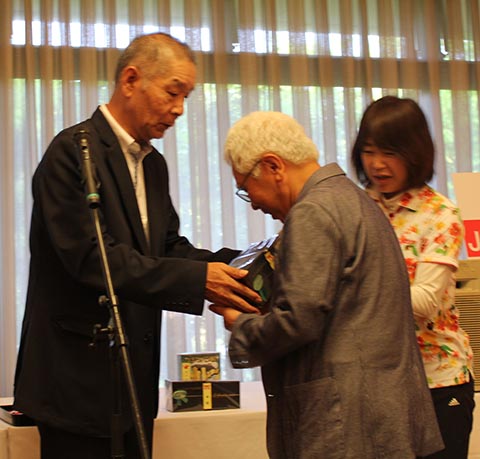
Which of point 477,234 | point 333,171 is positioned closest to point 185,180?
point 477,234

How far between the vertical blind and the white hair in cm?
324

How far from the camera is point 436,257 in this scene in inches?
75.7

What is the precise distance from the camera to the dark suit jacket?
193 centimetres

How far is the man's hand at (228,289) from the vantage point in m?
1.90

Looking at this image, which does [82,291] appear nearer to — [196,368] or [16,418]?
[16,418]

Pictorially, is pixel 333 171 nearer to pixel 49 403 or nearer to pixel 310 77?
pixel 49 403

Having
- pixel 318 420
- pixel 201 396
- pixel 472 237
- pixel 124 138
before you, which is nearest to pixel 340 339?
pixel 318 420

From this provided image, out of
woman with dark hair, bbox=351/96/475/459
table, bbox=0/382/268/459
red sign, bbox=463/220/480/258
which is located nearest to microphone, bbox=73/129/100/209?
woman with dark hair, bbox=351/96/475/459

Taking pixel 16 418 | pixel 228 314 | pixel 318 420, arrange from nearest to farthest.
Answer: pixel 318 420 → pixel 228 314 → pixel 16 418

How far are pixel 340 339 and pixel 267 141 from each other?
435mm

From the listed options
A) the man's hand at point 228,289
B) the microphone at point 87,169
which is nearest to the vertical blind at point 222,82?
the man's hand at point 228,289

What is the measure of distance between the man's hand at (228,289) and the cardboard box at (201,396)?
2.29 ft

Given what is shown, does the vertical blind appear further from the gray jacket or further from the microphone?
the gray jacket

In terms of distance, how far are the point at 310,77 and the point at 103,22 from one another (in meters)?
1.31
